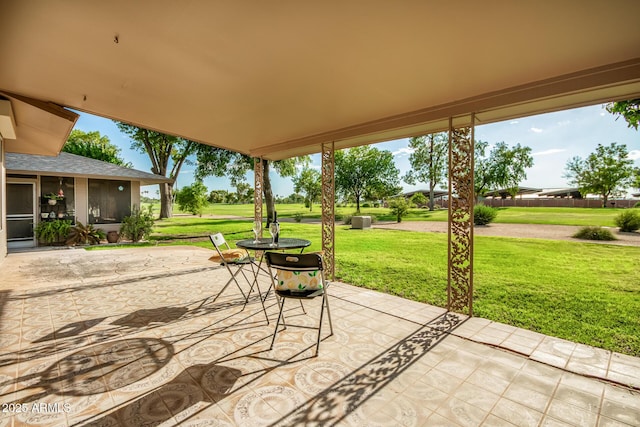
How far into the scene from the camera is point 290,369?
2.46 metres

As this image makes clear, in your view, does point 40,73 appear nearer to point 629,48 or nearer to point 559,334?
point 629,48

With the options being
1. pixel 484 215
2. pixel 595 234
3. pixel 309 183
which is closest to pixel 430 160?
pixel 309 183

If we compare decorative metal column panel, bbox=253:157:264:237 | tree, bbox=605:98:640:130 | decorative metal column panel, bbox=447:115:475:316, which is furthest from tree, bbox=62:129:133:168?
tree, bbox=605:98:640:130

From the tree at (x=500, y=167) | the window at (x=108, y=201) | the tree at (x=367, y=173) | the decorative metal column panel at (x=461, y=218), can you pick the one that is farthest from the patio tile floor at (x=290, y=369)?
the tree at (x=500, y=167)

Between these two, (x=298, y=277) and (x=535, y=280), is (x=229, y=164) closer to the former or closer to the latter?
(x=535, y=280)

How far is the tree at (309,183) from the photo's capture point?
110 ft

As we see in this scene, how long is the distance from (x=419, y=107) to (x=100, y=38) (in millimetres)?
3557

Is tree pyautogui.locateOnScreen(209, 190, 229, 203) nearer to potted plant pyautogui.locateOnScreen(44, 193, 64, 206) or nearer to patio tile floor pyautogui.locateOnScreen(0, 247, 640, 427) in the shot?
potted plant pyautogui.locateOnScreen(44, 193, 64, 206)

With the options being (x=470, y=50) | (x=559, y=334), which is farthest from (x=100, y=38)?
(x=559, y=334)

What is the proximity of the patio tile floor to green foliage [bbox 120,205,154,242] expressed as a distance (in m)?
7.03

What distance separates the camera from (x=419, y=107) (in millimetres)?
3822

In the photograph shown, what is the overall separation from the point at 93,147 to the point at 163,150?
25.6 feet

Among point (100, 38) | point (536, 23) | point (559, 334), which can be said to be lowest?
point (559, 334)

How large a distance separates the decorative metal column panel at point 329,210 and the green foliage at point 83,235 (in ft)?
28.7
